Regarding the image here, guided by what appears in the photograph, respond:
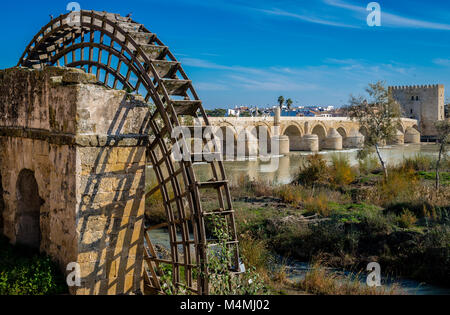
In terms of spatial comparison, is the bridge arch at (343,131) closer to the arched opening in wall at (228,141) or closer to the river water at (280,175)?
the river water at (280,175)

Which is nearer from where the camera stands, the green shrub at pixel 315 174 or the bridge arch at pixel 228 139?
the green shrub at pixel 315 174

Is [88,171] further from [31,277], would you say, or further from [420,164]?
[420,164]

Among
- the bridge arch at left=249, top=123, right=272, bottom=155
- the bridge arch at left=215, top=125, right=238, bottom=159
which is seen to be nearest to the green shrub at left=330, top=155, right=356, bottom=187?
the bridge arch at left=215, top=125, right=238, bottom=159

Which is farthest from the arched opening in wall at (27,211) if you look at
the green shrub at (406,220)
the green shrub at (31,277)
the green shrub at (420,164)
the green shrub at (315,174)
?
the green shrub at (420,164)

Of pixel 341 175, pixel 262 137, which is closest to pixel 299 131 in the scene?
pixel 262 137

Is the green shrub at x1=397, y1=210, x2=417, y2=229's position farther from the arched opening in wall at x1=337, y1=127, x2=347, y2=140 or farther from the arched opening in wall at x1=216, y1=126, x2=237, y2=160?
the arched opening in wall at x1=337, y1=127, x2=347, y2=140

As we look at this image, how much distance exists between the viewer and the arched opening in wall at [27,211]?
6430 millimetres

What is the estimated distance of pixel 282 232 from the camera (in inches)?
447

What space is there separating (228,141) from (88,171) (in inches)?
1104

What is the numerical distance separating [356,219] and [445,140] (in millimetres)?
7905

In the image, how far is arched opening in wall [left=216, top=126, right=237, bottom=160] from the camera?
31656mm

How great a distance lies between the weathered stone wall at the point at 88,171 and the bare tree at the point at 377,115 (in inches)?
591

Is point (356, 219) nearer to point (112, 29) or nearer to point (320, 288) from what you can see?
point (320, 288)
